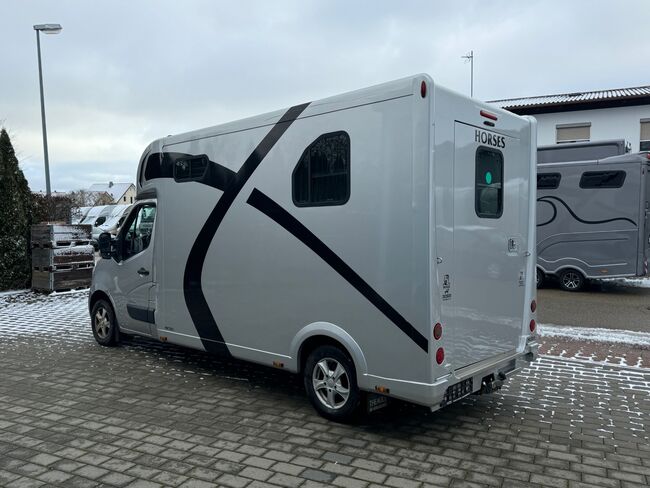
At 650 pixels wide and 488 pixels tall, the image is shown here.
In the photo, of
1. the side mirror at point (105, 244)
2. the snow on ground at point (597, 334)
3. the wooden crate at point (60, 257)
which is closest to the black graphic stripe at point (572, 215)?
the snow on ground at point (597, 334)

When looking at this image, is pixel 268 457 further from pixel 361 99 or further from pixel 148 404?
pixel 361 99

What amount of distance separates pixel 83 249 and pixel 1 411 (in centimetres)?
877

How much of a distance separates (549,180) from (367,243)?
9.96 m

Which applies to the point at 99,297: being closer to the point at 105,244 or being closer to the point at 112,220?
the point at 105,244

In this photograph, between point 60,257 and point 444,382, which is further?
point 60,257

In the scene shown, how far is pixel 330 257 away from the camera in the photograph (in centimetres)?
464

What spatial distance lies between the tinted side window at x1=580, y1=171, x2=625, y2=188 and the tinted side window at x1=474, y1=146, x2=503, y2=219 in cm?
859

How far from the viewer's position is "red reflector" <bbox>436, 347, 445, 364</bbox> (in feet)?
13.5

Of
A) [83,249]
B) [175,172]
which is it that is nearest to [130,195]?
[83,249]

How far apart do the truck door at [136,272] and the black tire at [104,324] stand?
0.27 meters

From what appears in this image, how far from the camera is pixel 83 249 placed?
13297 millimetres

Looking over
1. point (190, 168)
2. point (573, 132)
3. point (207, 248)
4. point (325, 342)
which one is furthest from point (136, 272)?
point (573, 132)

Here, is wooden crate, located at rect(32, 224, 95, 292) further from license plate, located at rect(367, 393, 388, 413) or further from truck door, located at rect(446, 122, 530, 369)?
truck door, located at rect(446, 122, 530, 369)

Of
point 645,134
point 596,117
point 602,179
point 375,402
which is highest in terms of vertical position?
point 596,117
